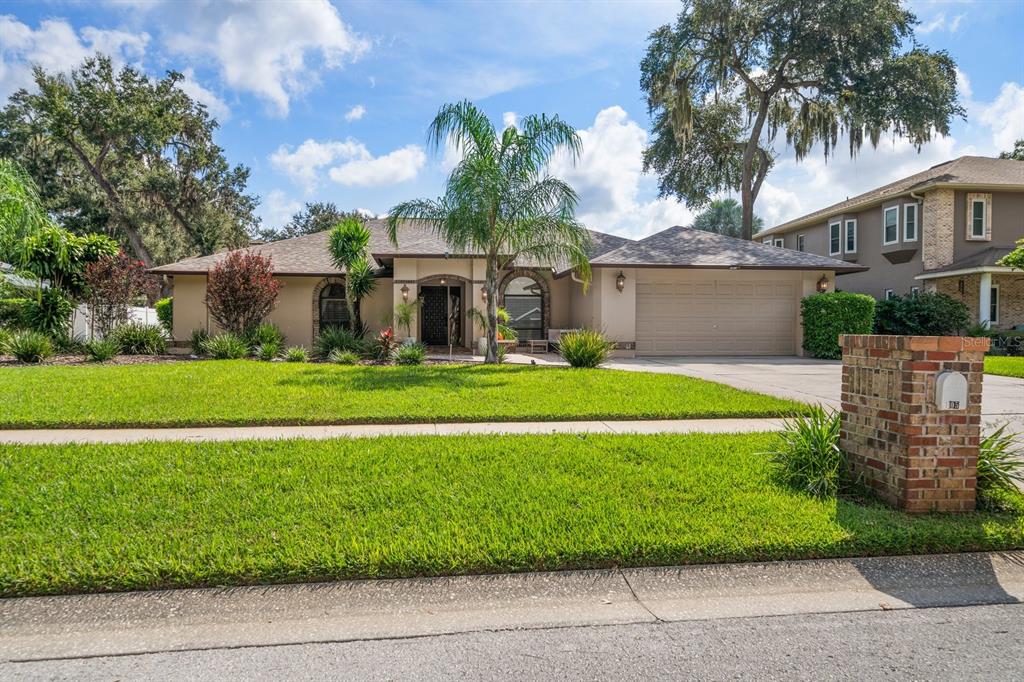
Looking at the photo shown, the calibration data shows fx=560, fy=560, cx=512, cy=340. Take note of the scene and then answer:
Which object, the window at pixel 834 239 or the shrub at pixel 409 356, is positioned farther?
the window at pixel 834 239

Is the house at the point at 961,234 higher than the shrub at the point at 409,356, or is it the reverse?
the house at the point at 961,234

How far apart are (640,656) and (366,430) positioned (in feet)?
15.4

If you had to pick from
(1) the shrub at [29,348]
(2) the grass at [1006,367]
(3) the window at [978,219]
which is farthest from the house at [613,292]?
(3) the window at [978,219]

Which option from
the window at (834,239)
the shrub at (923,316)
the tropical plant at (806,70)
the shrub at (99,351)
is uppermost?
the tropical plant at (806,70)

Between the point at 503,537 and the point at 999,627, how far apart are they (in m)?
2.62

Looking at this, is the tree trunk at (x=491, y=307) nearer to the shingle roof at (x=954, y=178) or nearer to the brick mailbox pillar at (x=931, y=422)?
the brick mailbox pillar at (x=931, y=422)

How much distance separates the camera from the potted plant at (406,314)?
648 inches

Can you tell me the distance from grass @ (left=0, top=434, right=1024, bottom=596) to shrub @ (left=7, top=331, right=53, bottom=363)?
9.02 meters

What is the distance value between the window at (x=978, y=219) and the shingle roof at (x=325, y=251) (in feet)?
41.4

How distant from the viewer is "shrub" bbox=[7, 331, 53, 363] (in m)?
12.3

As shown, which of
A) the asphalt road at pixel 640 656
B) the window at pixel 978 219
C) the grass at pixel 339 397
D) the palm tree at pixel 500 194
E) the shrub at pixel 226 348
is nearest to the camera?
the asphalt road at pixel 640 656

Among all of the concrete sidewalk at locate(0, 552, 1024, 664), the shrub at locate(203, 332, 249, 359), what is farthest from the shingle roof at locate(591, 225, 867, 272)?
the concrete sidewalk at locate(0, 552, 1024, 664)

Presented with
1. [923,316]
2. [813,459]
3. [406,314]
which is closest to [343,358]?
[406,314]

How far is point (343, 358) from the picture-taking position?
43.8ft
